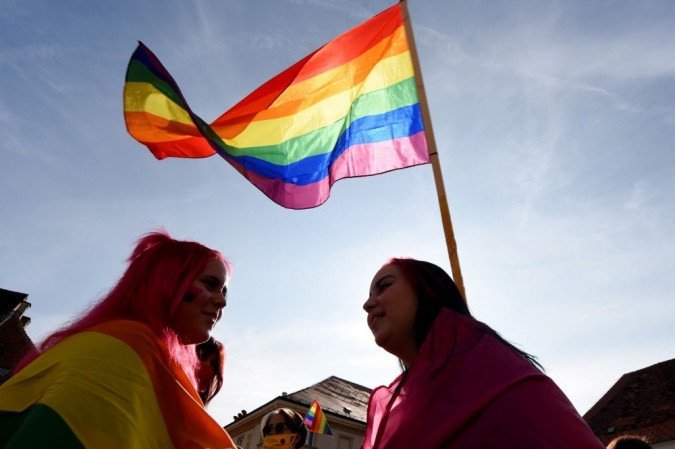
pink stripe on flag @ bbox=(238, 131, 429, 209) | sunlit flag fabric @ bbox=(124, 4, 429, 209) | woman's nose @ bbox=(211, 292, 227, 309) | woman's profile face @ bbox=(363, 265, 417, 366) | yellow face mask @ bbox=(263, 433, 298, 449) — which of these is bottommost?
→ yellow face mask @ bbox=(263, 433, 298, 449)

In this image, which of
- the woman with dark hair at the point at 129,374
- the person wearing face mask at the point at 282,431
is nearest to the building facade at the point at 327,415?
the person wearing face mask at the point at 282,431

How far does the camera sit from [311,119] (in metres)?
5.20

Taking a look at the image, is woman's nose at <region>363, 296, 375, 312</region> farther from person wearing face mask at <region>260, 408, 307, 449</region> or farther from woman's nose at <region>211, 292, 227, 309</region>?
person wearing face mask at <region>260, 408, 307, 449</region>

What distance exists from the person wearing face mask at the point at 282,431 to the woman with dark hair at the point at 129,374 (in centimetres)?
289

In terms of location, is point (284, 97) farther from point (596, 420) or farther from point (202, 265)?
point (596, 420)

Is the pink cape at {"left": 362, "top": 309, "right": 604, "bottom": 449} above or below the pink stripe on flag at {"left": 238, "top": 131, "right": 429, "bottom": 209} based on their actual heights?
below

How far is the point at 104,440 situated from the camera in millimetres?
1547

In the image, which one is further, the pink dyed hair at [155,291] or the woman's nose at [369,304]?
the woman's nose at [369,304]

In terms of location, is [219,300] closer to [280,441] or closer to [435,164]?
[435,164]

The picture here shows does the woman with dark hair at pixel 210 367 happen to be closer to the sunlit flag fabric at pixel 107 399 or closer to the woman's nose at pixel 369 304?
the woman's nose at pixel 369 304

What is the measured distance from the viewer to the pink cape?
1.48m

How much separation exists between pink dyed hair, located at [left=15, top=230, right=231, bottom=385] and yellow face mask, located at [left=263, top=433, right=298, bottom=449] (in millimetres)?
2669

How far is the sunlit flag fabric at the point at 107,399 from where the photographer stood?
4.99 ft

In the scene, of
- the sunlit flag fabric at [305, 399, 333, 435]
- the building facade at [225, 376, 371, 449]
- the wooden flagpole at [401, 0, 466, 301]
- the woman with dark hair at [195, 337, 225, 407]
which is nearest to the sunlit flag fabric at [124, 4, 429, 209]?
the wooden flagpole at [401, 0, 466, 301]
